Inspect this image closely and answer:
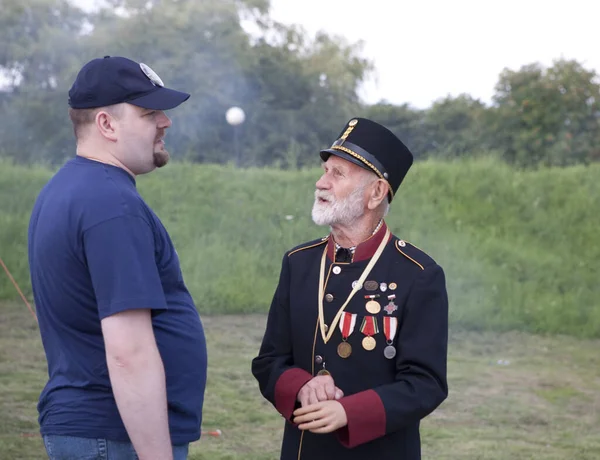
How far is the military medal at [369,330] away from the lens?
214 centimetres

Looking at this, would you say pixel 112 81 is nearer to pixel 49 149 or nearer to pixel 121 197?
pixel 121 197

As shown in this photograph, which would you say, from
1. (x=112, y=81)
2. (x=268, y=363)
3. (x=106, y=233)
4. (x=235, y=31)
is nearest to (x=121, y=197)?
(x=106, y=233)

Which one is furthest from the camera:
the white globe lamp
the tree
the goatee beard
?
the white globe lamp

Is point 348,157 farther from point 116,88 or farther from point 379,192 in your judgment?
point 116,88

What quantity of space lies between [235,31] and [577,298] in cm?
395

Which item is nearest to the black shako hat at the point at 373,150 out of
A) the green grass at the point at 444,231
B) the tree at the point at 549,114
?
the green grass at the point at 444,231

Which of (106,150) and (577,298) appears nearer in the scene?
(106,150)

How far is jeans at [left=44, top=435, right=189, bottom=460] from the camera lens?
5.95ft

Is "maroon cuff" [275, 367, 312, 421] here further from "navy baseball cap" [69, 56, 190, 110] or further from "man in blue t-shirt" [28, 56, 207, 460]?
"navy baseball cap" [69, 56, 190, 110]

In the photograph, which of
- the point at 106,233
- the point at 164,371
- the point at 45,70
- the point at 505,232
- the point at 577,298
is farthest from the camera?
the point at 45,70

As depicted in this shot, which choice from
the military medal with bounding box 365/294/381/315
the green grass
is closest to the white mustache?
the military medal with bounding box 365/294/381/315

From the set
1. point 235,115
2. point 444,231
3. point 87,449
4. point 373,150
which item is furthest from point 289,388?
point 235,115

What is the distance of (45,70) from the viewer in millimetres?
8031

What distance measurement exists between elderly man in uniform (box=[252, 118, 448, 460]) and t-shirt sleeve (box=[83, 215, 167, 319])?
57 centimetres
